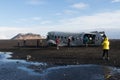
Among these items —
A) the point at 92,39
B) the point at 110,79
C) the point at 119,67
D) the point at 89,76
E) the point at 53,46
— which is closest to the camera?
the point at 110,79

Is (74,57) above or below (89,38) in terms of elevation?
below

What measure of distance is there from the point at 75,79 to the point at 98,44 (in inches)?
1504

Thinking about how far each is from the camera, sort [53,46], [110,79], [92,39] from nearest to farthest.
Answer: [110,79]
[92,39]
[53,46]

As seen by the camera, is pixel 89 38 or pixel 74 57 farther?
pixel 89 38

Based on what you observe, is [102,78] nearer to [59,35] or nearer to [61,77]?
[61,77]

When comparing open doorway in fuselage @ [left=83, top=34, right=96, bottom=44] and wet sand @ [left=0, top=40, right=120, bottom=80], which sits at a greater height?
open doorway in fuselage @ [left=83, top=34, right=96, bottom=44]

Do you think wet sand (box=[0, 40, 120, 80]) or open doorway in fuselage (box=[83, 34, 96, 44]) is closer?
wet sand (box=[0, 40, 120, 80])

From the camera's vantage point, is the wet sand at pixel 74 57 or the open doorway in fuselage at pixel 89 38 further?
the open doorway in fuselage at pixel 89 38

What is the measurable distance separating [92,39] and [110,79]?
38.5 metres

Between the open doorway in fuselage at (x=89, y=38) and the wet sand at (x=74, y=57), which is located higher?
the open doorway in fuselage at (x=89, y=38)

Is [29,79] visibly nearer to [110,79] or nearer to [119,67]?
[110,79]

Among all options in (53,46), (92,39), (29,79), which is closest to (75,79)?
(29,79)

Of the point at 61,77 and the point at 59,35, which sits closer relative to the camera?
the point at 61,77

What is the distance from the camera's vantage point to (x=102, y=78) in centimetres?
2159
